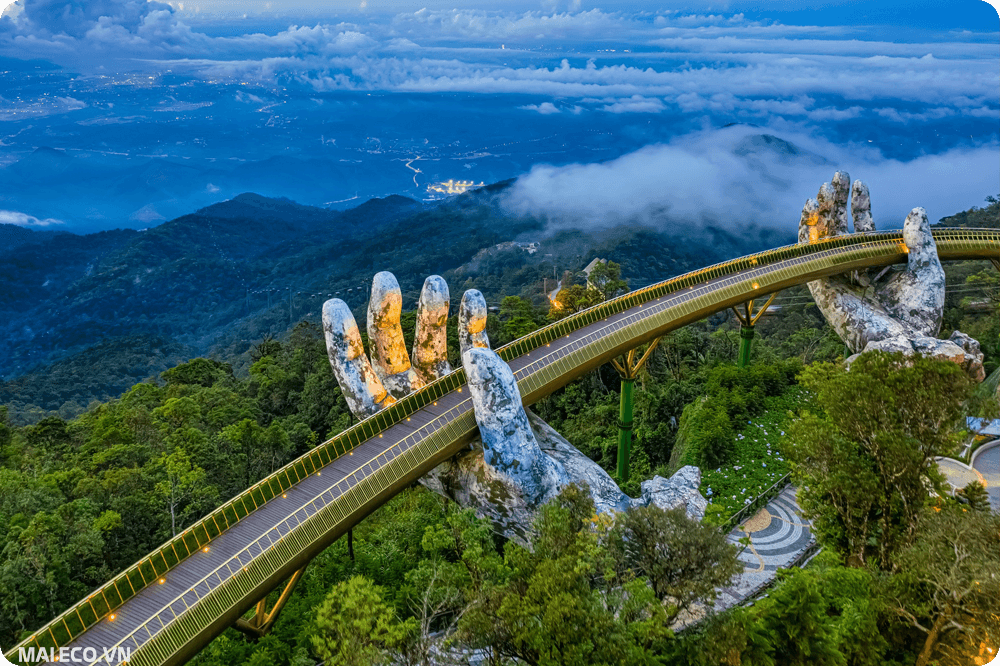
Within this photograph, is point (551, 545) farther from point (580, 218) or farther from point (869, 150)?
point (869, 150)

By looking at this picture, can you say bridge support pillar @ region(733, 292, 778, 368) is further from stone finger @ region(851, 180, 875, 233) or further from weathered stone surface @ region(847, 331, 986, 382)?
stone finger @ region(851, 180, 875, 233)

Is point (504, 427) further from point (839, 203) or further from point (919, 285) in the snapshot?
point (839, 203)

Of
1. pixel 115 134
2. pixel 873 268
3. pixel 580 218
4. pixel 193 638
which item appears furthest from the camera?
pixel 115 134

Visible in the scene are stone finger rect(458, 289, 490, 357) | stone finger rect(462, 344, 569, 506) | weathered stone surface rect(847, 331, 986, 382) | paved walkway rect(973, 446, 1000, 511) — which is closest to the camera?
stone finger rect(462, 344, 569, 506)

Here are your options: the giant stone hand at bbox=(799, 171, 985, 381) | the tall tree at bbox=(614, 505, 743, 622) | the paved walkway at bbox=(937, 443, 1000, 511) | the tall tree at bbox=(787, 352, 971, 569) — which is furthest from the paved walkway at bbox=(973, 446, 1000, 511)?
the tall tree at bbox=(614, 505, 743, 622)

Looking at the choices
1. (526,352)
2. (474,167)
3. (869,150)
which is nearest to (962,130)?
(869,150)
